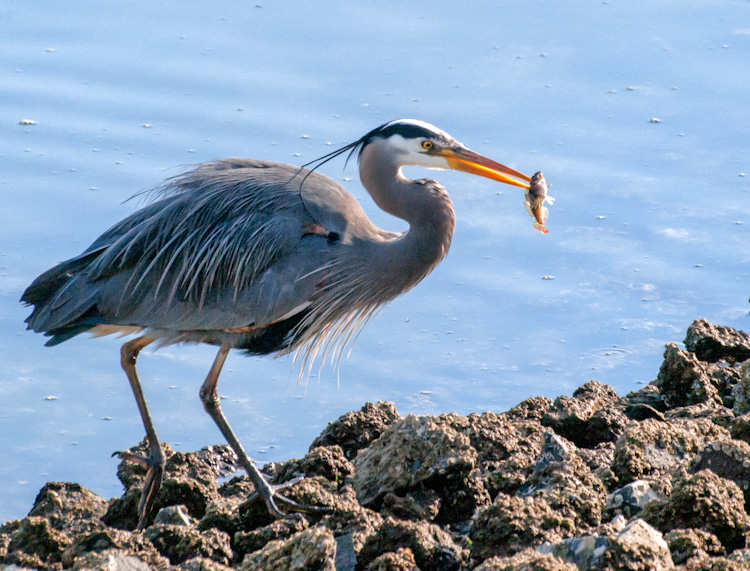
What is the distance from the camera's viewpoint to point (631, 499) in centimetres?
371

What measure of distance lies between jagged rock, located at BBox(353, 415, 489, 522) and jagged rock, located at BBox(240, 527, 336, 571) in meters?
0.76

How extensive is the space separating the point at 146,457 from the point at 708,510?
2.45 m

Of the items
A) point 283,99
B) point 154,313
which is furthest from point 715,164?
point 154,313

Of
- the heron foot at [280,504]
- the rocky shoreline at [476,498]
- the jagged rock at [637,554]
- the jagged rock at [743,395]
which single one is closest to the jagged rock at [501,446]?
the rocky shoreline at [476,498]

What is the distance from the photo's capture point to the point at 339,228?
490 cm

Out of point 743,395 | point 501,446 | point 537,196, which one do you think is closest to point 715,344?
point 743,395

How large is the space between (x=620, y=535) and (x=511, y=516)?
51cm

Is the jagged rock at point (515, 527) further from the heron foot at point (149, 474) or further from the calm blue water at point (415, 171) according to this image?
the calm blue water at point (415, 171)

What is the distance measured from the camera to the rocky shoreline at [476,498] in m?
3.28

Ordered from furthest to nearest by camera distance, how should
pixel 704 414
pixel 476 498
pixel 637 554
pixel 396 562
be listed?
pixel 704 414 → pixel 476 498 → pixel 396 562 → pixel 637 554

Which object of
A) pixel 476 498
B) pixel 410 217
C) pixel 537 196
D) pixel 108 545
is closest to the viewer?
pixel 108 545

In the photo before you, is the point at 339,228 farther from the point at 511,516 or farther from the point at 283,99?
the point at 283,99

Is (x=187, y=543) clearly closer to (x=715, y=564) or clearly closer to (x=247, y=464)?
(x=247, y=464)

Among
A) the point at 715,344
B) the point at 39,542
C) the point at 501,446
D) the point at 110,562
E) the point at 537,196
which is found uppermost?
the point at 537,196
